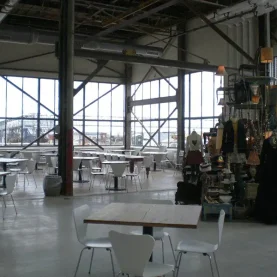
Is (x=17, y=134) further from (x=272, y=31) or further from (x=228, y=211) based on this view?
(x=228, y=211)

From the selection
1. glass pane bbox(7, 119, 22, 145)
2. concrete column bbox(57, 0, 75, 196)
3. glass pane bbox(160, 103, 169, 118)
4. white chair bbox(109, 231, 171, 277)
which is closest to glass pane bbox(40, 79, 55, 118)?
glass pane bbox(7, 119, 22, 145)

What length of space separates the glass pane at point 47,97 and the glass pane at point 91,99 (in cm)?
152

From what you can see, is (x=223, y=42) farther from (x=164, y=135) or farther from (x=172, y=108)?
(x=164, y=135)

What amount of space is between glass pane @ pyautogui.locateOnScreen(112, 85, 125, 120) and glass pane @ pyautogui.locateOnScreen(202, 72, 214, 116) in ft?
16.8

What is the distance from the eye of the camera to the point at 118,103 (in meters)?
19.0

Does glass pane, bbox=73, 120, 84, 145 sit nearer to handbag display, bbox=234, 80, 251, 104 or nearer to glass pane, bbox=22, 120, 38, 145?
glass pane, bbox=22, 120, 38, 145

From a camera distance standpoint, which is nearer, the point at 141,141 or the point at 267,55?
the point at 267,55

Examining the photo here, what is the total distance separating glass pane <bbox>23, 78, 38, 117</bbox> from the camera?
56.3 ft

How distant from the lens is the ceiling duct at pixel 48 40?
41.1ft

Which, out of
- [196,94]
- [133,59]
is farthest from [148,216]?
[196,94]

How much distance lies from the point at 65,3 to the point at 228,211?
5648 millimetres

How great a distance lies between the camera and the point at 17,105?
1709 cm

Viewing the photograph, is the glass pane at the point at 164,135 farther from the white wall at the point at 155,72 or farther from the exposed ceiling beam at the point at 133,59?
the exposed ceiling beam at the point at 133,59

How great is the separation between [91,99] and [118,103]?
126 cm
